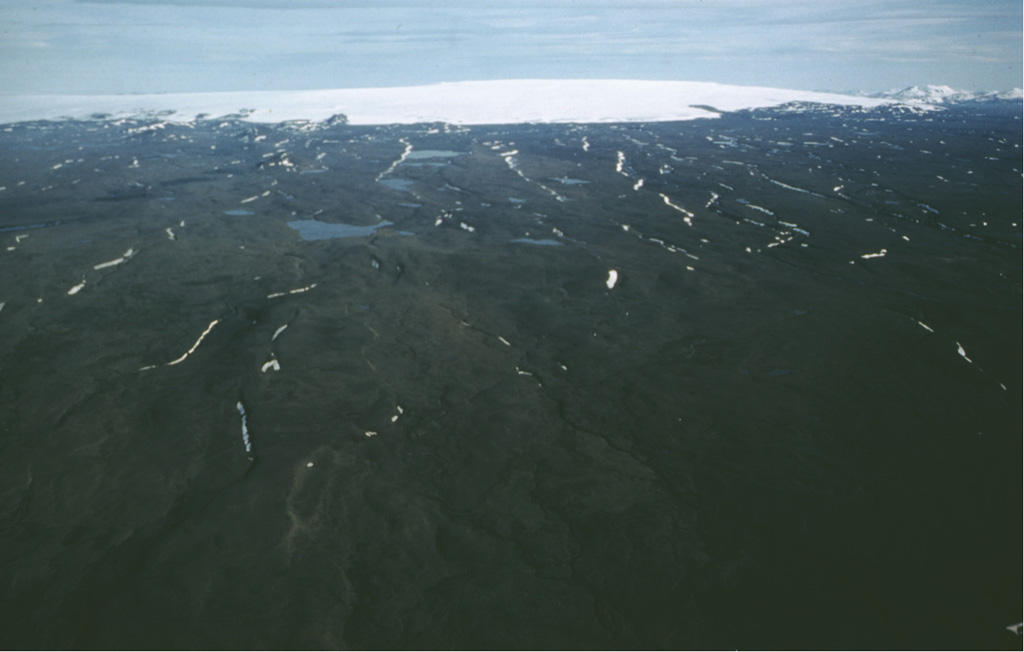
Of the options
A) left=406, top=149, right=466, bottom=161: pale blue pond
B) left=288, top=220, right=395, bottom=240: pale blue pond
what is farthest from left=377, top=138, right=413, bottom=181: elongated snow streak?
left=288, top=220, right=395, bottom=240: pale blue pond

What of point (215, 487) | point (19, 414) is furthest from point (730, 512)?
point (19, 414)

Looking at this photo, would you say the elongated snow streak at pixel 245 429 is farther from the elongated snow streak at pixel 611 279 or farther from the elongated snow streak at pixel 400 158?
the elongated snow streak at pixel 400 158

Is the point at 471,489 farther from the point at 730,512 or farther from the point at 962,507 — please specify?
the point at 962,507

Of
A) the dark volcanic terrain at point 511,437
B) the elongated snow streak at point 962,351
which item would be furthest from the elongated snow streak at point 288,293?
the elongated snow streak at point 962,351

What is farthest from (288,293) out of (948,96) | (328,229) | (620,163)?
(948,96)

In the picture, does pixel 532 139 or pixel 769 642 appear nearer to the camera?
pixel 769 642

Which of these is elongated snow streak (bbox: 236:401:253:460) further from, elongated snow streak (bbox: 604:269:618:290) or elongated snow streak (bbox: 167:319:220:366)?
elongated snow streak (bbox: 604:269:618:290)
